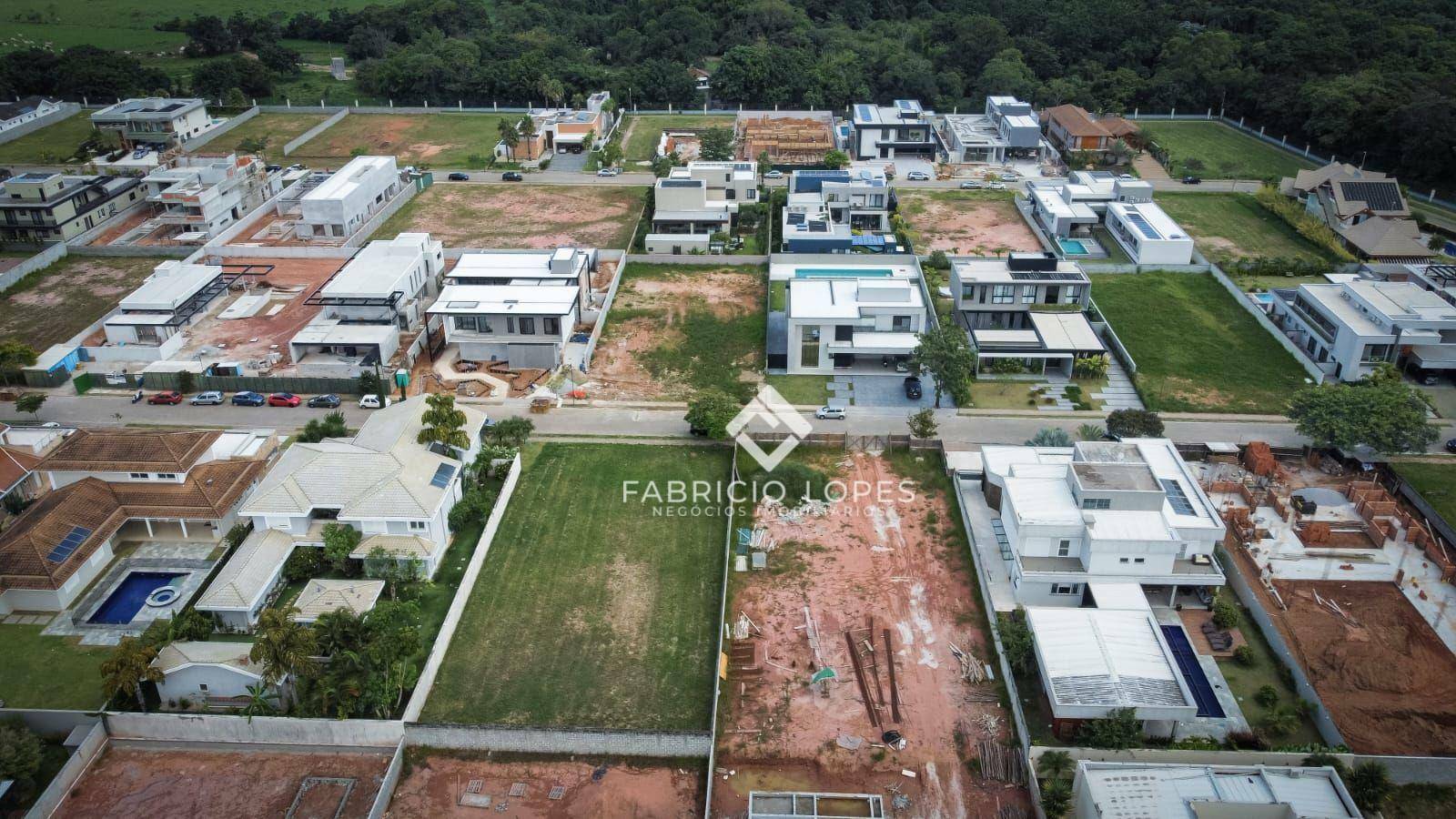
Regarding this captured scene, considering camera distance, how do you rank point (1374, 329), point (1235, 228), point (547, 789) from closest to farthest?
point (547, 789) < point (1374, 329) < point (1235, 228)

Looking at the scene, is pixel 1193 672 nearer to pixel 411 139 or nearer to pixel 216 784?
pixel 216 784

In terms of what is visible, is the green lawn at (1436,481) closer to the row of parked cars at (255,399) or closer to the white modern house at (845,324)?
the white modern house at (845,324)

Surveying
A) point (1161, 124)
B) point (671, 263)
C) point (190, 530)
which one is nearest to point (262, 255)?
point (671, 263)

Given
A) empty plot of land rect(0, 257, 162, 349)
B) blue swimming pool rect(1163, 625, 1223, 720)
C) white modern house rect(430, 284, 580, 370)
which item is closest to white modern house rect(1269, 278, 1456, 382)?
blue swimming pool rect(1163, 625, 1223, 720)

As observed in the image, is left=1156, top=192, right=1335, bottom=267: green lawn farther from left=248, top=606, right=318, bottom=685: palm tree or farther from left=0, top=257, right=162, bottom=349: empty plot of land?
left=0, top=257, right=162, bottom=349: empty plot of land

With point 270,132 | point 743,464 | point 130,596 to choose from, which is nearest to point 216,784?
point 130,596

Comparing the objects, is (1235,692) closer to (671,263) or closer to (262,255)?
(671,263)

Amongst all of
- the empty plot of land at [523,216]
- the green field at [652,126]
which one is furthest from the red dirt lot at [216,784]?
the green field at [652,126]
